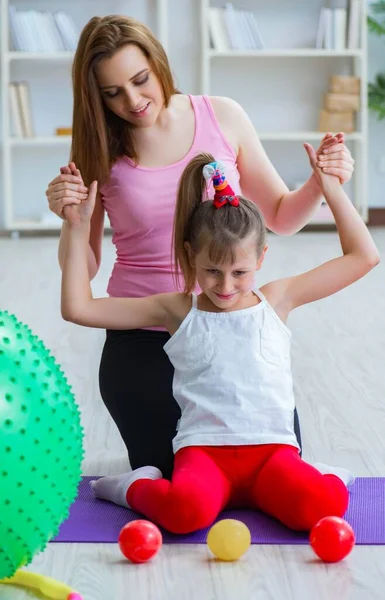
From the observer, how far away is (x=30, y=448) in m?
1.29

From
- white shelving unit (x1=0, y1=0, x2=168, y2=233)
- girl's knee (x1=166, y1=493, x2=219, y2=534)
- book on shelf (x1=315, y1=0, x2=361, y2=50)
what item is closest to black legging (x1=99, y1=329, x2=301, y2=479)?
girl's knee (x1=166, y1=493, x2=219, y2=534)

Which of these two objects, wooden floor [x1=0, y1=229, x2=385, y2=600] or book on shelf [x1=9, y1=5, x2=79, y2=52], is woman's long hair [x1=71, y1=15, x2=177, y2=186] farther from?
book on shelf [x1=9, y1=5, x2=79, y2=52]

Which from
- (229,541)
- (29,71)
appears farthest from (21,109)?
(229,541)

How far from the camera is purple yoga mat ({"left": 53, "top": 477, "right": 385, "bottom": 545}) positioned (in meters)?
1.61

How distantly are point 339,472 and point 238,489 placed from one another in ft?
0.71

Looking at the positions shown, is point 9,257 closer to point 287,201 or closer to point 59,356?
point 59,356

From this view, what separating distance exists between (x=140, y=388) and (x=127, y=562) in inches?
20.7

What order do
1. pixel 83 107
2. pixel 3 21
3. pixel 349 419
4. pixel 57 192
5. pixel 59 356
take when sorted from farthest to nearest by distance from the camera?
pixel 3 21
pixel 59 356
pixel 349 419
pixel 83 107
pixel 57 192

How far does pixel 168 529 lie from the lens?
1.63 m

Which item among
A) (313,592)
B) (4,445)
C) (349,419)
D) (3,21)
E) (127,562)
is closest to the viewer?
(4,445)

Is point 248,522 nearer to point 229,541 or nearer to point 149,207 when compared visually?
point 229,541

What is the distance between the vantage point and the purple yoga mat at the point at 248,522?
63.2 inches

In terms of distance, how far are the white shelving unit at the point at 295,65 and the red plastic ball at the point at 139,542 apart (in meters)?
4.48

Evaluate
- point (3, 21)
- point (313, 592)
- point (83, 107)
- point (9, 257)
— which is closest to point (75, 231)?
point (83, 107)
